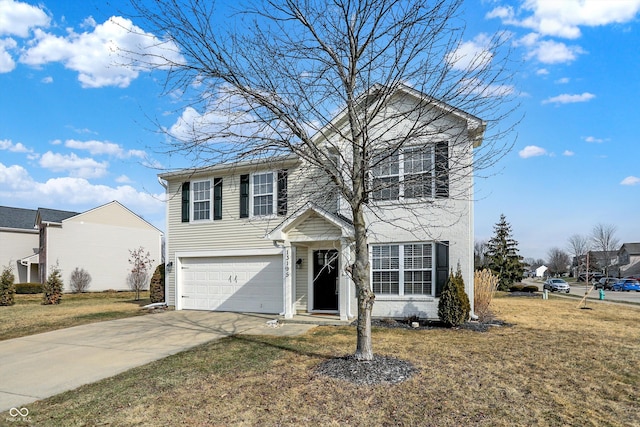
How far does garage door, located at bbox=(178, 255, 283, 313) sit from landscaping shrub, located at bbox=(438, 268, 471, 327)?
5.52m

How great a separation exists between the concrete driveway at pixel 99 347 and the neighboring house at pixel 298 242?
4.94 ft

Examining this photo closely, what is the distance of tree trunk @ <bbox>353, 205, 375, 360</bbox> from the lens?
692cm

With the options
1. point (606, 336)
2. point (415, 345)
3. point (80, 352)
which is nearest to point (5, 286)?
point (80, 352)

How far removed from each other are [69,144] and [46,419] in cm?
1648

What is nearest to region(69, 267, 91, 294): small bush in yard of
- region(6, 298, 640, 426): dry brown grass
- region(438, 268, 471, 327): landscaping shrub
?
region(6, 298, 640, 426): dry brown grass

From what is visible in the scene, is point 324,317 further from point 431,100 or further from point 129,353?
point 431,100

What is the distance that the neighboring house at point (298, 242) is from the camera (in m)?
11.6

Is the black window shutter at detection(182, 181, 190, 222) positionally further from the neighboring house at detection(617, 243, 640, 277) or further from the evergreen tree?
the neighboring house at detection(617, 243, 640, 277)

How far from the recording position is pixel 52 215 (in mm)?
29000

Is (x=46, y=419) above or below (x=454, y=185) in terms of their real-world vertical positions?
below

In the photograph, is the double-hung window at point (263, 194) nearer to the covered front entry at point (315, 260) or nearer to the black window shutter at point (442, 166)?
the covered front entry at point (315, 260)

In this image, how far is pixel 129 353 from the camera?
27.9 ft

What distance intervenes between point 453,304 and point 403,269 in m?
1.86

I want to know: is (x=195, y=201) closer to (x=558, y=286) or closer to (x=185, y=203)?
(x=185, y=203)
